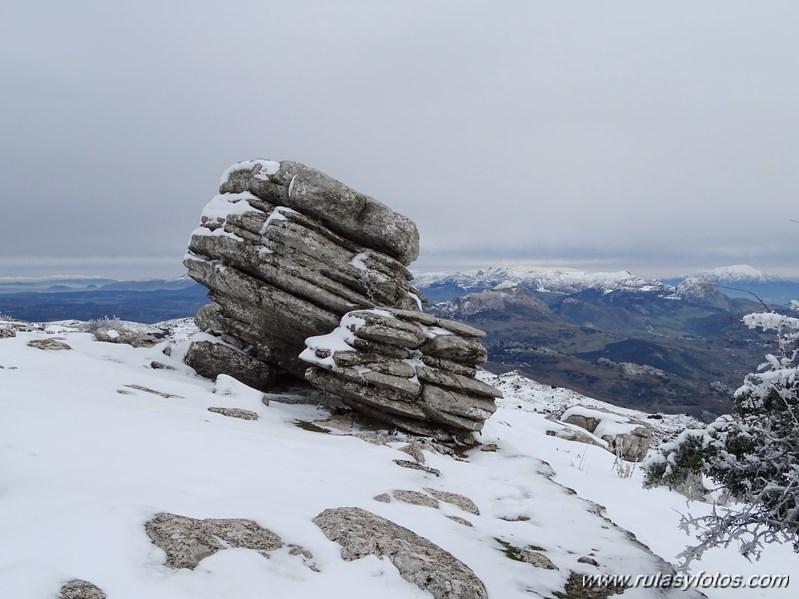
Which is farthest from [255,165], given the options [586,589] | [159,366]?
[586,589]

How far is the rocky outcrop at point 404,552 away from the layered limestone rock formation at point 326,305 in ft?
46.2

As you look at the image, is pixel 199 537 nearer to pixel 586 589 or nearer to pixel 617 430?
pixel 586 589

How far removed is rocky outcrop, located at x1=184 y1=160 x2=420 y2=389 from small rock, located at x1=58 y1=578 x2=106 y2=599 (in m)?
21.9

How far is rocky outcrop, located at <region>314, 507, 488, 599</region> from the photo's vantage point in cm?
801

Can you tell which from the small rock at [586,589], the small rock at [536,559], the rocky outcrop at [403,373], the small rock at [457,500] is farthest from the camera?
the rocky outcrop at [403,373]

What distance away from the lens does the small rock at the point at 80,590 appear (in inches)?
222

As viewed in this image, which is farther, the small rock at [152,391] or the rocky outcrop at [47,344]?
the rocky outcrop at [47,344]

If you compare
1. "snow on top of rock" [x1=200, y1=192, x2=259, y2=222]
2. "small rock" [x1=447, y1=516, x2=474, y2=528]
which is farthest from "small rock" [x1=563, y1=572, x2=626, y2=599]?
"snow on top of rock" [x1=200, y1=192, x2=259, y2=222]

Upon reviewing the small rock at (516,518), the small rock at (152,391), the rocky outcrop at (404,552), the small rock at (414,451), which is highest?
the rocky outcrop at (404,552)

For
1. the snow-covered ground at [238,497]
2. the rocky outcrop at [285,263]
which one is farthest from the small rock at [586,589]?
the rocky outcrop at [285,263]

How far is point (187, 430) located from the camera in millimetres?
14328

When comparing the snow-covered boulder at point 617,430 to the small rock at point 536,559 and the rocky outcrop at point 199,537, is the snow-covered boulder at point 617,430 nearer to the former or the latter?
the small rock at point 536,559

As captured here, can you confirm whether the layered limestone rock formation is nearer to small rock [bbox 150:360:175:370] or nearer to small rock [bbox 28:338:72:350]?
small rock [bbox 150:360:175:370]

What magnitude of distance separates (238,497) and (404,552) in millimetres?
4068
